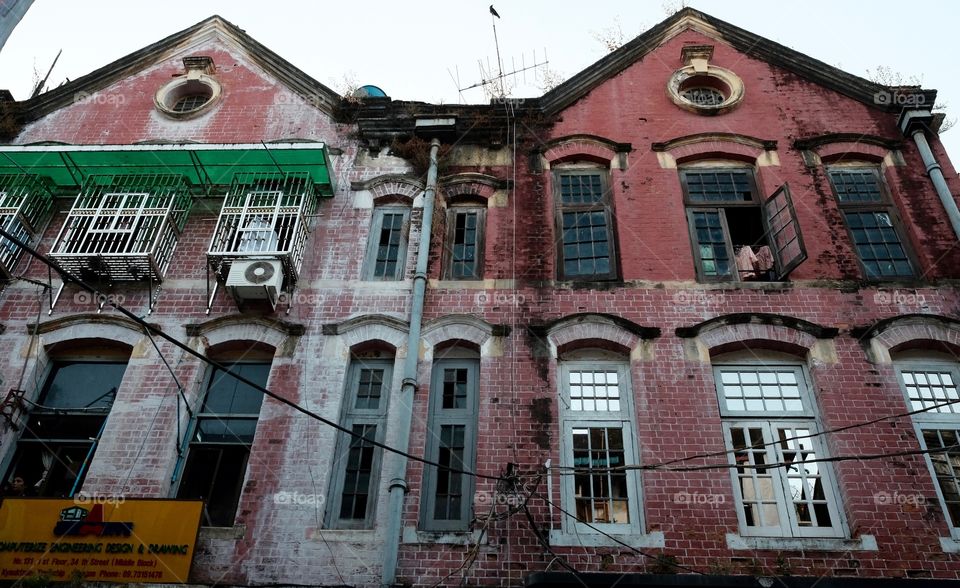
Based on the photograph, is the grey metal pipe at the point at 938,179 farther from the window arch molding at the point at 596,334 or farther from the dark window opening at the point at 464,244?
the dark window opening at the point at 464,244

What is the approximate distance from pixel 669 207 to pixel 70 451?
10.1 metres

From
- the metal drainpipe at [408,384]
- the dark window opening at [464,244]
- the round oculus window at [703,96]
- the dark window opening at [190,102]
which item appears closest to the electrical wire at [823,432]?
the metal drainpipe at [408,384]

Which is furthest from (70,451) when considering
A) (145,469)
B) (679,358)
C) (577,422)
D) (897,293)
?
(897,293)

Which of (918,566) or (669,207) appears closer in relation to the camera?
(918,566)

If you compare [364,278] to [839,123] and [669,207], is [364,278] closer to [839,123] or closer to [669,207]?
[669,207]

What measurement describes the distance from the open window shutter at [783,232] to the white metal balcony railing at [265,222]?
7672 mm

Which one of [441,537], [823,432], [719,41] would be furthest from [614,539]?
[719,41]

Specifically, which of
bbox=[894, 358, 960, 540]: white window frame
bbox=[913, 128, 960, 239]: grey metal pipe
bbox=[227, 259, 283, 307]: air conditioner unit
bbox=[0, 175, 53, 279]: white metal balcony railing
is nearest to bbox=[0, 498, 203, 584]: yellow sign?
bbox=[227, 259, 283, 307]: air conditioner unit

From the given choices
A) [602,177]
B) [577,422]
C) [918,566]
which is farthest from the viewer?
[602,177]

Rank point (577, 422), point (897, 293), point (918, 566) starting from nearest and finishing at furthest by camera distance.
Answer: point (918, 566) < point (577, 422) < point (897, 293)

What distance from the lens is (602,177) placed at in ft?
45.4

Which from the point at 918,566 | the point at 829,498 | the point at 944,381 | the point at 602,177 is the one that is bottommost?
the point at 918,566

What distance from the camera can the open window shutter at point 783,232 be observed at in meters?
11.8

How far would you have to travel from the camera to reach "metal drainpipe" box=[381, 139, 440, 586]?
953 cm
